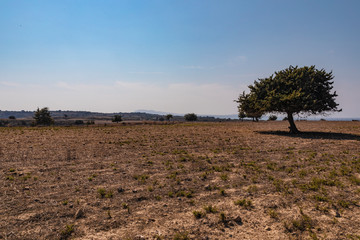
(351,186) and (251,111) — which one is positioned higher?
(251,111)

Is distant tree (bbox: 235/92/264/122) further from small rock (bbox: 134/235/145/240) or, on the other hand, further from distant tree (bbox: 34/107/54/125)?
distant tree (bbox: 34/107/54/125)

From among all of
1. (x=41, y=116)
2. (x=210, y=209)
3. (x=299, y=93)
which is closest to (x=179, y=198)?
(x=210, y=209)

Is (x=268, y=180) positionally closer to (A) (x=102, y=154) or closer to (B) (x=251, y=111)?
(A) (x=102, y=154)

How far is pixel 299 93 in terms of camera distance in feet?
85.0

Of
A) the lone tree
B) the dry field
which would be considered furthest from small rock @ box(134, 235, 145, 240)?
the lone tree

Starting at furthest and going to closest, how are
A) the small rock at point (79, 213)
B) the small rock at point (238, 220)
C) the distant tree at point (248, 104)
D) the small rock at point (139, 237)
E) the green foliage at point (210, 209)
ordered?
the distant tree at point (248, 104) < the green foliage at point (210, 209) < the small rock at point (79, 213) < the small rock at point (238, 220) < the small rock at point (139, 237)

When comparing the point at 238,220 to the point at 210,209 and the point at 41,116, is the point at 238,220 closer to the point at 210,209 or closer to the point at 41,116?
the point at 210,209

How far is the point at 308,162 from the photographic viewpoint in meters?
14.2

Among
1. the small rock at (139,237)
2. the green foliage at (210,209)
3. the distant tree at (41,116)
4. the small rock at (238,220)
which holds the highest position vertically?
the distant tree at (41,116)

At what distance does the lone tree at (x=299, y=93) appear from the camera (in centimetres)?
2702

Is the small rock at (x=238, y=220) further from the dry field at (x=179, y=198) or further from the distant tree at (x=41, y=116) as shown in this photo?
the distant tree at (x=41, y=116)

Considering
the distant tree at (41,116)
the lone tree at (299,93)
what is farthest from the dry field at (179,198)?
the distant tree at (41,116)

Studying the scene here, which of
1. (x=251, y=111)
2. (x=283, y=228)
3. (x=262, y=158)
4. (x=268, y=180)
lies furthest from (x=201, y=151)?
(x=251, y=111)

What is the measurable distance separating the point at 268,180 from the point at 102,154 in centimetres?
1330
